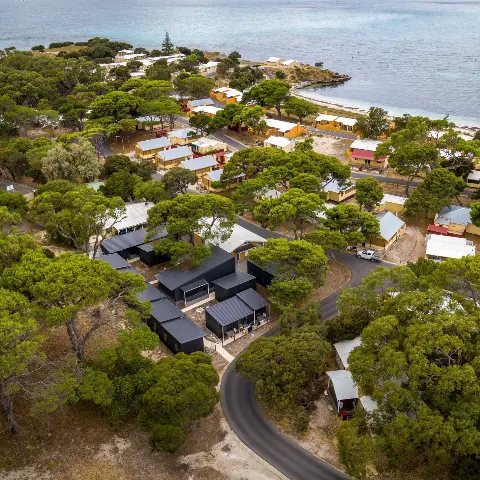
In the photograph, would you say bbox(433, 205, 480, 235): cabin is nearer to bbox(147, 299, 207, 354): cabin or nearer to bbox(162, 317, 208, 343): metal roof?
bbox(162, 317, 208, 343): metal roof

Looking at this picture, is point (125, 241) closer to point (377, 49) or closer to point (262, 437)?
point (262, 437)

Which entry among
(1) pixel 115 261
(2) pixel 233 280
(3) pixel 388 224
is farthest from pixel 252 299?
(3) pixel 388 224

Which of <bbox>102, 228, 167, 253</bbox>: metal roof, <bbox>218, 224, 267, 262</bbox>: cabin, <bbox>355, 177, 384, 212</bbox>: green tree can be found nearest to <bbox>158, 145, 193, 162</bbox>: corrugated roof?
<bbox>102, 228, 167, 253</bbox>: metal roof

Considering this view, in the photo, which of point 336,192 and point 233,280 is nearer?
point 233,280

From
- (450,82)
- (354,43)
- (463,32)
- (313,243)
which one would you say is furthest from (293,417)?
(463,32)

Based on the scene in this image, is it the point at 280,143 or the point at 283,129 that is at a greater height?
the point at 283,129

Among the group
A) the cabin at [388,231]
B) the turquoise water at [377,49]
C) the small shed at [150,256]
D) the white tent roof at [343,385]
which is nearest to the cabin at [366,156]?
the cabin at [388,231]

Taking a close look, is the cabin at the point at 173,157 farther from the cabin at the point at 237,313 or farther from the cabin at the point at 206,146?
the cabin at the point at 237,313
